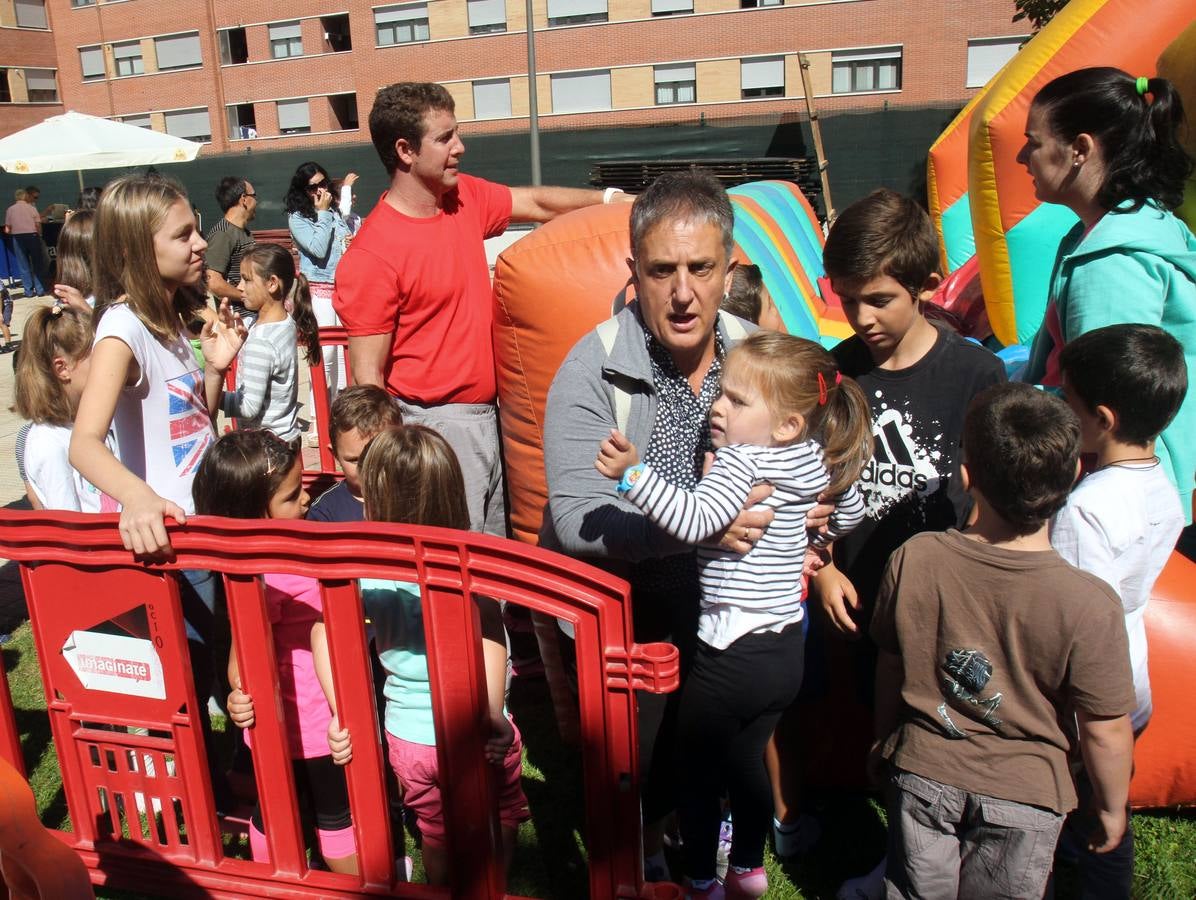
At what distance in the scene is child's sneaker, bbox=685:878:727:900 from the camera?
2533 mm

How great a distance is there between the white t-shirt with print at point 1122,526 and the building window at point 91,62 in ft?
178

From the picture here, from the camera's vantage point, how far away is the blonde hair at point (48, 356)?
342cm

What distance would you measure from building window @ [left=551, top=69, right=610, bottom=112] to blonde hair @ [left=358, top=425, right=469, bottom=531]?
124ft

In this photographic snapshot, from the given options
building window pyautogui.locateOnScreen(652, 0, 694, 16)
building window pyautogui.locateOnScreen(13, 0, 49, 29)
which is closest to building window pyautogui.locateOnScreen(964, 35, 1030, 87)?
building window pyautogui.locateOnScreen(652, 0, 694, 16)

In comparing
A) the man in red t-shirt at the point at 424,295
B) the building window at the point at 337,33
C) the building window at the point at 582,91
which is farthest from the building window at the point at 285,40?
the man in red t-shirt at the point at 424,295

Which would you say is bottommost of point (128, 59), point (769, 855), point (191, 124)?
point (769, 855)

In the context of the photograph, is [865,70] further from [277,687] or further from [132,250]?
[277,687]

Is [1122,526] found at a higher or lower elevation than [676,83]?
lower

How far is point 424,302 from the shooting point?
136 inches

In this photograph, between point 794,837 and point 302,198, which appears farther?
point 302,198

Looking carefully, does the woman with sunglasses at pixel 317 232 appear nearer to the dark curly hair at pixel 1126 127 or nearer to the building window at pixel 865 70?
Result: the dark curly hair at pixel 1126 127

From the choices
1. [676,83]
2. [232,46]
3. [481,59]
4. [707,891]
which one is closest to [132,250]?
[707,891]

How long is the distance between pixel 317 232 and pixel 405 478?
641cm

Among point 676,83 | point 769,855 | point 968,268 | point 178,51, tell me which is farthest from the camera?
point 178,51
